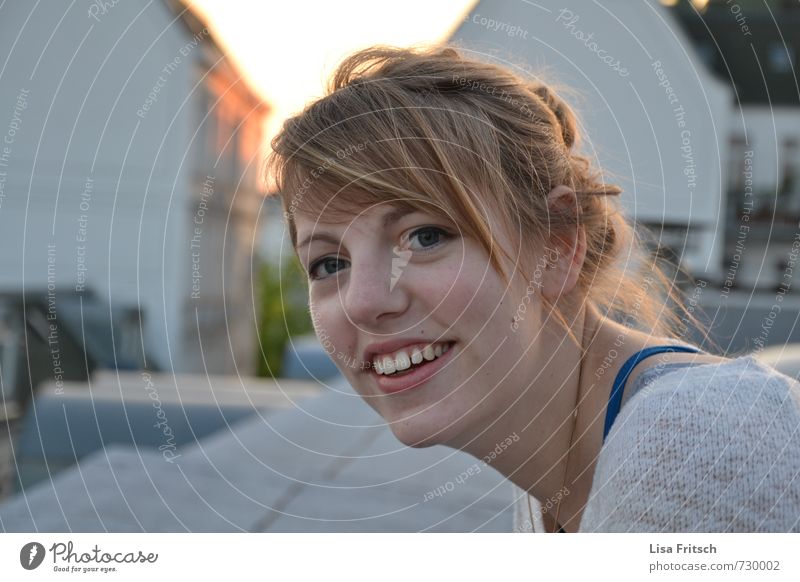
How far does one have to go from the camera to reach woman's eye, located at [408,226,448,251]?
71 cm

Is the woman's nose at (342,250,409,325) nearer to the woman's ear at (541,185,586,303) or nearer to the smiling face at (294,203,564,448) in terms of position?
the smiling face at (294,203,564,448)

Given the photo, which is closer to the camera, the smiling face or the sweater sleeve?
the sweater sleeve

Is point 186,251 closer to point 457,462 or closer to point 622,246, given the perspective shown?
point 457,462

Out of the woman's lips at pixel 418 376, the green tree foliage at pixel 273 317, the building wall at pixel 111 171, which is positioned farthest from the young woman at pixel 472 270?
the green tree foliage at pixel 273 317

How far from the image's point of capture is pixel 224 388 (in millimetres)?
3047

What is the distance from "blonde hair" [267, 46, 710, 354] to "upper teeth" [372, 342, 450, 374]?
9 centimetres

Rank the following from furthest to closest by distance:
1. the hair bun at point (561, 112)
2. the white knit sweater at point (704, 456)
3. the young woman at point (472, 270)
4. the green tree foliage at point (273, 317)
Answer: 1. the green tree foliage at point (273, 317)
2. the hair bun at point (561, 112)
3. the young woman at point (472, 270)
4. the white knit sweater at point (704, 456)

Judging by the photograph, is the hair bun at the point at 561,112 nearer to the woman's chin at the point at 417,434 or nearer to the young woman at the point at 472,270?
the young woman at the point at 472,270

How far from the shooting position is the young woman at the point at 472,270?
2.29 ft

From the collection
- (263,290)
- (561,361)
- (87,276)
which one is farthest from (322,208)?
(263,290)

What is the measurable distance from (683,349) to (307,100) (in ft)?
1.30

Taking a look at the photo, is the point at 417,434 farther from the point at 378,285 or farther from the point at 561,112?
the point at 561,112

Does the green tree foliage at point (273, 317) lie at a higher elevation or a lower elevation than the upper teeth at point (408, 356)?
lower

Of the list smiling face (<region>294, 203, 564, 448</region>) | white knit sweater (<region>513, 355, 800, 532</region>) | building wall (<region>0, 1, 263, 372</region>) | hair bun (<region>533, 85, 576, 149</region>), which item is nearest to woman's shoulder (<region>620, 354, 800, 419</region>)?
white knit sweater (<region>513, 355, 800, 532</region>)
